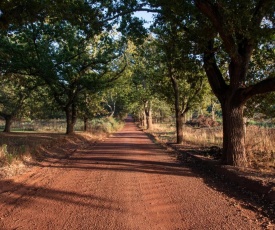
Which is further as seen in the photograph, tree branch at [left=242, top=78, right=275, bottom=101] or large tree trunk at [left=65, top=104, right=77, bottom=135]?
large tree trunk at [left=65, top=104, right=77, bottom=135]

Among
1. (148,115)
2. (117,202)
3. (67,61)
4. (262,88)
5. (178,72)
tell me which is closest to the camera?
(117,202)

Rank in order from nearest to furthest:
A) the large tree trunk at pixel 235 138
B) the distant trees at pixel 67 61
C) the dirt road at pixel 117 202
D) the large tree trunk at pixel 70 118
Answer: the dirt road at pixel 117 202
the large tree trunk at pixel 235 138
the distant trees at pixel 67 61
the large tree trunk at pixel 70 118

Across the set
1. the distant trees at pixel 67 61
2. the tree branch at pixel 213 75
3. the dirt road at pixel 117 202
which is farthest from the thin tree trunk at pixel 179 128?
the dirt road at pixel 117 202

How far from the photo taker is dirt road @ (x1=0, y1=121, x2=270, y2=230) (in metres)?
5.29

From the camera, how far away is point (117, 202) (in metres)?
6.55

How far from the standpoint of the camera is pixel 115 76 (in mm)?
28578

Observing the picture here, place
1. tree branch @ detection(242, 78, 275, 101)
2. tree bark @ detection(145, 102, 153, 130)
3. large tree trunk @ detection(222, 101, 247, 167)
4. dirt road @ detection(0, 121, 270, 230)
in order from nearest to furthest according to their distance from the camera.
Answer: dirt road @ detection(0, 121, 270, 230), tree branch @ detection(242, 78, 275, 101), large tree trunk @ detection(222, 101, 247, 167), tree bark @ detection(145, 102, 153, 130)

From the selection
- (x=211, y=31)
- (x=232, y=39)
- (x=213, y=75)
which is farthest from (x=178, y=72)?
(x=232, y=39)

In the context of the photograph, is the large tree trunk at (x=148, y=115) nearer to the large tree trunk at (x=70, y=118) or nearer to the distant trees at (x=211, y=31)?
the large tree trunk at (x=70, y=118)

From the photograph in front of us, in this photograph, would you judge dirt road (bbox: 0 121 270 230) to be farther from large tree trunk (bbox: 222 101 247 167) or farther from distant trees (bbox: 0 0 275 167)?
distant trees (bbox: 0 0 275 167)

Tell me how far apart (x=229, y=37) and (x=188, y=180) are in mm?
4599

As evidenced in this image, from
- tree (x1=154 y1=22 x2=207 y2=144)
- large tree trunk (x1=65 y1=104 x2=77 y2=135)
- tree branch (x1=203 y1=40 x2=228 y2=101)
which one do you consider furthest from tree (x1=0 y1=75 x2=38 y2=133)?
tree branch (x1=203 y1=40 x2=228 y2=101)

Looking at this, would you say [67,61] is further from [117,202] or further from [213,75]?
[117,202]

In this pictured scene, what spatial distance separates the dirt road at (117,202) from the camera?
5.29 meters
